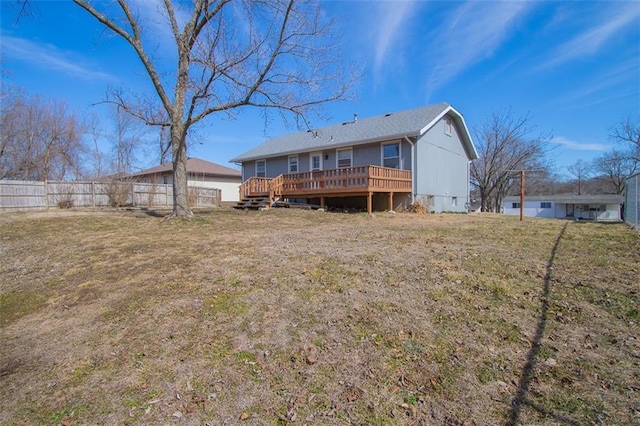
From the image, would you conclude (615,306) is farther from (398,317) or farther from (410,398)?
(410,398)

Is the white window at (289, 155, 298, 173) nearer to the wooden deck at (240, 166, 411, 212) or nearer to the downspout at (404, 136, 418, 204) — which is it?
the wooden deck at (240, 166, 411, 212)

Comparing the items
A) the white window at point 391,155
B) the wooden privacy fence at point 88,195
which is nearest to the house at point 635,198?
the white window at point 391,155

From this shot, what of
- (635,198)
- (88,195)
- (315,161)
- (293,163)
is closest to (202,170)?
(88,195)

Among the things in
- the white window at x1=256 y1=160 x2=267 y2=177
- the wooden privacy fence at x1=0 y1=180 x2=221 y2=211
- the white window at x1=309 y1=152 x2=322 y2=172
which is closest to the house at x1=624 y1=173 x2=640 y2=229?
the white window at x1=309 y1=152 x2=322 y2=172

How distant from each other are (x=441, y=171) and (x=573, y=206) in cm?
3251

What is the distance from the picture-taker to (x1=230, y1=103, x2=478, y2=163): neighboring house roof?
619 inches

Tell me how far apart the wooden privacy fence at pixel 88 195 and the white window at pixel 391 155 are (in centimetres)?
1151

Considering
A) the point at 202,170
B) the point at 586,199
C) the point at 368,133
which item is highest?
the point at 368,133

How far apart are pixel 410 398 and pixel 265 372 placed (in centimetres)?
116

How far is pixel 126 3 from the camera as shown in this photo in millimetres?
9516

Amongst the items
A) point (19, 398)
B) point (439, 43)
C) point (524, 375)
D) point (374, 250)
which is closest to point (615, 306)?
point (524, 375)

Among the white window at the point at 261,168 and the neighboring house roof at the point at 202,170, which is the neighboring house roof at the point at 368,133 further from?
the neighboring house roof at the point at 202,170

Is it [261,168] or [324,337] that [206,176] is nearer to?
[261,168]

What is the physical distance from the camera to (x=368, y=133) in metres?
17.0
